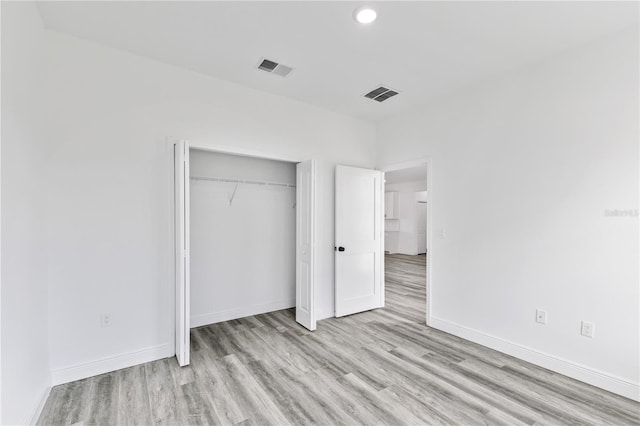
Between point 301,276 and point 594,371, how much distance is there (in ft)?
9.67

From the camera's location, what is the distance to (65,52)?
2.47 m

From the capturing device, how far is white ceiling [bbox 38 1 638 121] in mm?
2135

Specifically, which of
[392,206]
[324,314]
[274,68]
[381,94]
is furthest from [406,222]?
[274,68]

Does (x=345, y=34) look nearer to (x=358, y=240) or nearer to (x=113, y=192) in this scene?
(x=113, y=192)

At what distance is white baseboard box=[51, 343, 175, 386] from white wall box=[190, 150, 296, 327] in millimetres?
698

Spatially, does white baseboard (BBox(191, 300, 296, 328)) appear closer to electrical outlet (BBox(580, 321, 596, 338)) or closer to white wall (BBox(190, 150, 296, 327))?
white wall (BBox(190, 150, 296, 327))

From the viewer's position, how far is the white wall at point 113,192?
2438 millimetres

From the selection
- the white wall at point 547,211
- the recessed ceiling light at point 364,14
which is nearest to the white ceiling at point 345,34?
the recessed ceiling light at point 364,14

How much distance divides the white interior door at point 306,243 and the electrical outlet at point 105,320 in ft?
6.63

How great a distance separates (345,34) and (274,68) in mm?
914

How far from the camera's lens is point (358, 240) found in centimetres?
421

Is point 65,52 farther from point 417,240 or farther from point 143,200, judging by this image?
point 417,240

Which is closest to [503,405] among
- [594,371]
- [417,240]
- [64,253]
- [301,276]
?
[594,371]

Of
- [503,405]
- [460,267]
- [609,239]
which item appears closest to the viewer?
[503,405]
